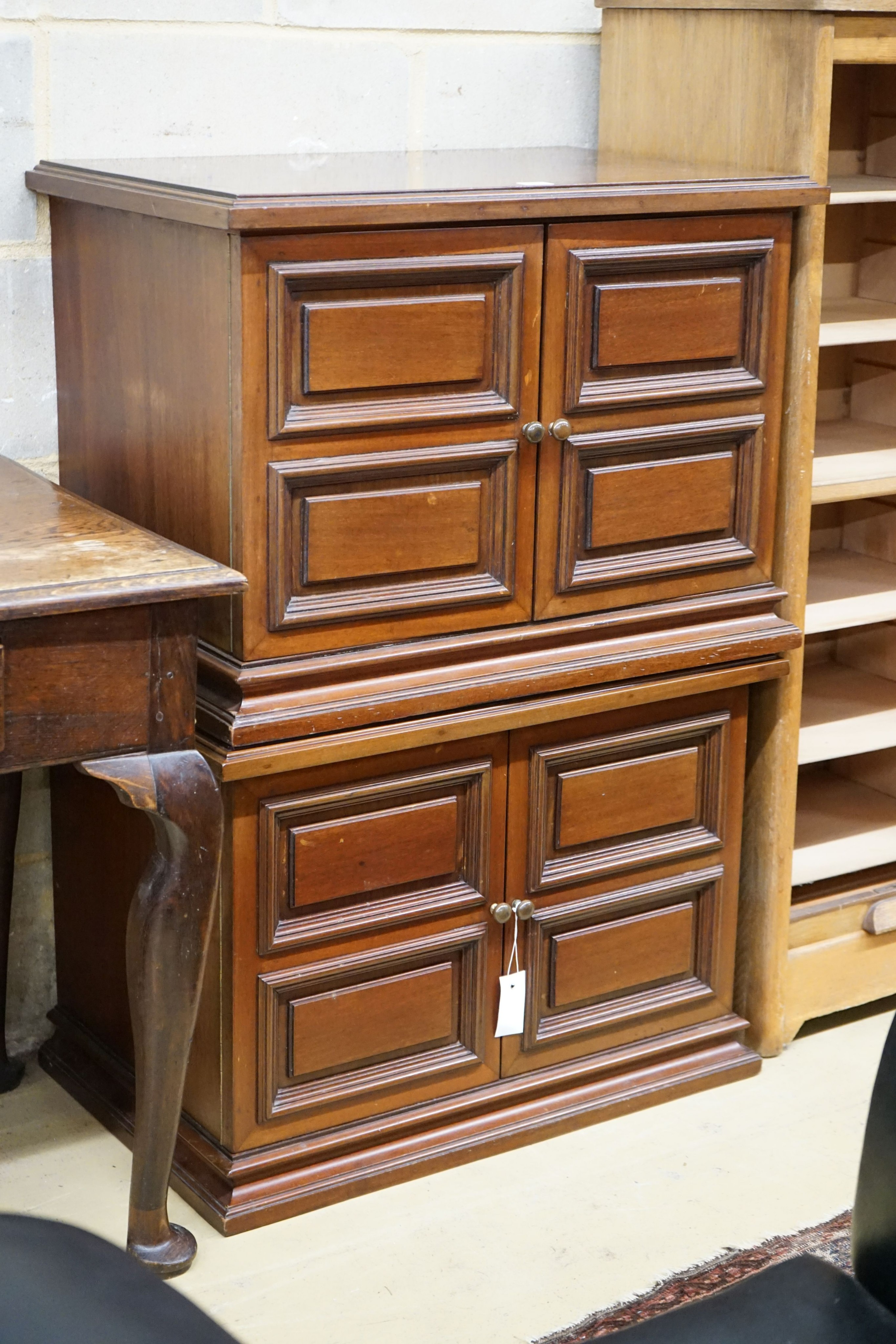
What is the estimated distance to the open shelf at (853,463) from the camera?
Answer: 2.38 metres

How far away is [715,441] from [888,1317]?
1296mm

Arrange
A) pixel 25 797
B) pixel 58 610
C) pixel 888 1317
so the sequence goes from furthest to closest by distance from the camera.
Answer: pixel 25 797
pixel 58 610
pixel 888 1317

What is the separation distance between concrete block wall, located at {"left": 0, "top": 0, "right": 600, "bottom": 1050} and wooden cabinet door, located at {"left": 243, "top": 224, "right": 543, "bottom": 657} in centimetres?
58

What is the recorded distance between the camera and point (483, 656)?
2.08 m

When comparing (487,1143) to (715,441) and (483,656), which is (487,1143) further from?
(715,441)

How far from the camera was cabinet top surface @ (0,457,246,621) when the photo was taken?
Result: 158cm

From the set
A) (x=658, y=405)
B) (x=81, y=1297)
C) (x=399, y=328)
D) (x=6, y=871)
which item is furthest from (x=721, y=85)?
(x=81, y=1297)

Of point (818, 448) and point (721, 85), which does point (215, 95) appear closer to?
point (721, 85)

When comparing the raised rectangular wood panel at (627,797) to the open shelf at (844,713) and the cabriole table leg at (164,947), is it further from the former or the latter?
the cabriole table leg at (164,947)

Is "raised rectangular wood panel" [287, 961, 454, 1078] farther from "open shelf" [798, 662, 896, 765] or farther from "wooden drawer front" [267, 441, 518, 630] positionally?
"open shelf" [798, 662, 896, 765]

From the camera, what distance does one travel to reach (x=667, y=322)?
210cm

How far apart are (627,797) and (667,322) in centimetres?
65

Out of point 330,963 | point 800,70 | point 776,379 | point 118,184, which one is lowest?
point 330,963

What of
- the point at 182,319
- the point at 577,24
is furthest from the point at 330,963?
the point at 577,24
